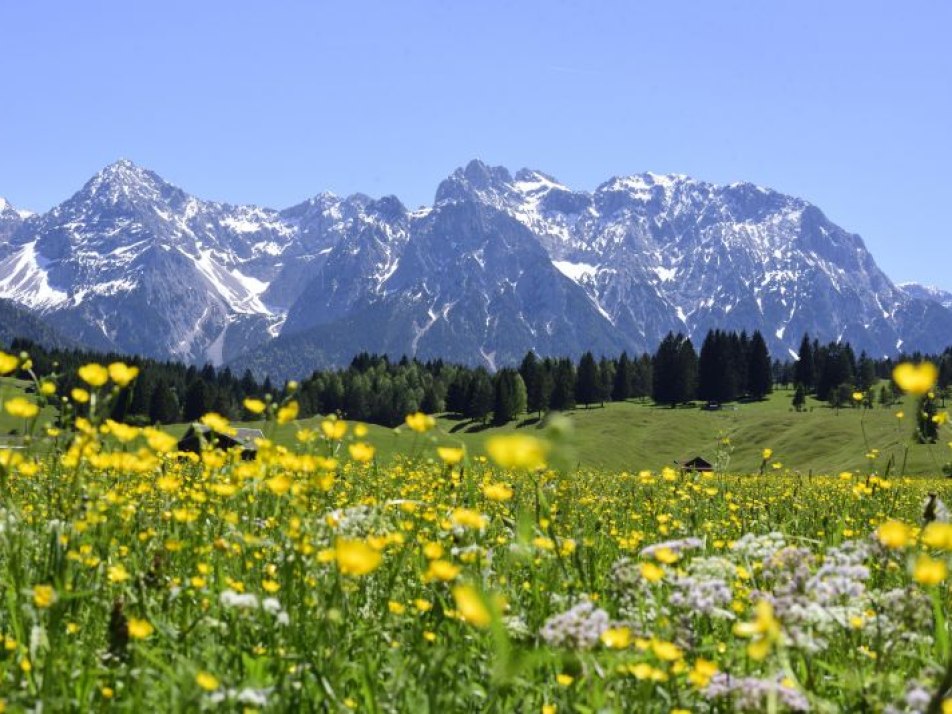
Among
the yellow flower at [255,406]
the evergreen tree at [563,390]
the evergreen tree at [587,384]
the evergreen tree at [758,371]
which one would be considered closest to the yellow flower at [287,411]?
the yellow flower at [255,406]

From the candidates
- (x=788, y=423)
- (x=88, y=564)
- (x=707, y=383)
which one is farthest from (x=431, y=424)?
(x=707, y=383)

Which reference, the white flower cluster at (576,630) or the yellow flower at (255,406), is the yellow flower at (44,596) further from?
the white flower cluster at (576,630)

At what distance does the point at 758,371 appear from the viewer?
430ft

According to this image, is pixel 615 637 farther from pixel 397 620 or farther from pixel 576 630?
pixel 397 620

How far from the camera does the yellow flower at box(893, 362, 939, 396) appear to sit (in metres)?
2.29

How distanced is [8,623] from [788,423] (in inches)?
3415

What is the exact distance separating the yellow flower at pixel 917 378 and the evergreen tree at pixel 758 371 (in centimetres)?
13514

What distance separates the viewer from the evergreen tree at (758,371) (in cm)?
13075

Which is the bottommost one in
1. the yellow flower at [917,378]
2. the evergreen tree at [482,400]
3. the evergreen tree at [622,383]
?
the evergreen tree at [482,400]

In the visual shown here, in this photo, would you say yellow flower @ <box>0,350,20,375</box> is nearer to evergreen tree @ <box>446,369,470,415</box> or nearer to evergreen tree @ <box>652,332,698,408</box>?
evergreen tree @ <box>446,369,470,415</box>

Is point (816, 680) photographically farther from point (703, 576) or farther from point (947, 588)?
point (947, 588)

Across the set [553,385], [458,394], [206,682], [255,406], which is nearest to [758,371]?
[553,385]

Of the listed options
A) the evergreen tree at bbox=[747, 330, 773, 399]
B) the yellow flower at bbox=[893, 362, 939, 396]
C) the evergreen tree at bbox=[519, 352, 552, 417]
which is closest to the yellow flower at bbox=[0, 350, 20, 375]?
the yellow flower at bbox=[893, 362, 939, 396]

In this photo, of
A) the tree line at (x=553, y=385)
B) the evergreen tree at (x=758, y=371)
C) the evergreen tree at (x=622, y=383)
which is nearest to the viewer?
the tree line at (x=553, y=385)
